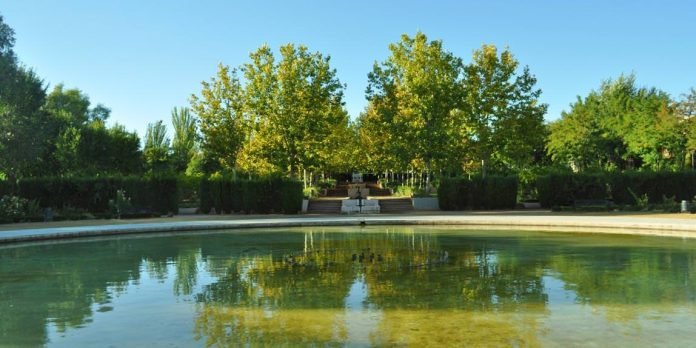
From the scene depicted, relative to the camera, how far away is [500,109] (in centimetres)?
4222

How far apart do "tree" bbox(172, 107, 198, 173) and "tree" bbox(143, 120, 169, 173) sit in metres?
1.41

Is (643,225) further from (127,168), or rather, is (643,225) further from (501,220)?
(127,168)

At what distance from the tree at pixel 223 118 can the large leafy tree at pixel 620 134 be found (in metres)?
29.4

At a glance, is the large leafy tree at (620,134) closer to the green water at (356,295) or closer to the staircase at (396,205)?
the staircase at (396,205)

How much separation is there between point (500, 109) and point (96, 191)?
90.9 ft

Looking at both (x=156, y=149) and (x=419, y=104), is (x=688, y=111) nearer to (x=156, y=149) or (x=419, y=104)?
(x=419, y=104)

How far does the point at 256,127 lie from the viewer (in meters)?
42.3

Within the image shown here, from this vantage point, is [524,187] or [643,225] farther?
[524,187]

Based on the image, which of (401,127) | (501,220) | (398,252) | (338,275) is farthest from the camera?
(401,127)

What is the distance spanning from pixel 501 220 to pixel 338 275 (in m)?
→ 16.0

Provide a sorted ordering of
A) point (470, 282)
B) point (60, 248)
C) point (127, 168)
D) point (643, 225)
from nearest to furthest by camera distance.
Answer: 1. point (470, 282)
2. point (60, 248)
3. point (643, 225)
4. point (127, 168)

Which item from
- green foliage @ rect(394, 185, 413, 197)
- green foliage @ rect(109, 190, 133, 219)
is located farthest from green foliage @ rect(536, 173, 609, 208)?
green foliage @ rect(109, 190, 133, 219)

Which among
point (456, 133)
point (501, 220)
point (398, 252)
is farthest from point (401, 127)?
point (398, 252)

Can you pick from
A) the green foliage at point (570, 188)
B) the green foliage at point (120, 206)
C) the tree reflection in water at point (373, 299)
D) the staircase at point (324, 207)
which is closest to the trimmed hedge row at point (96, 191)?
the green foliage at point (120, 206)
